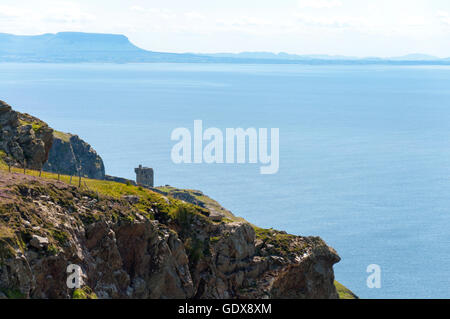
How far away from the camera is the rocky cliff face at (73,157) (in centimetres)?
14350

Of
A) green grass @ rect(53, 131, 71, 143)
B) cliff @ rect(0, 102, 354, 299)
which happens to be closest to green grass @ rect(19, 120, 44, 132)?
cliff @ rect(0, 102, 354, 299)

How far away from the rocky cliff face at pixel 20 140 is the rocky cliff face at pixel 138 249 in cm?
828

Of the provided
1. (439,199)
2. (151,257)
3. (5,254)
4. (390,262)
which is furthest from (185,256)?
(439,199)

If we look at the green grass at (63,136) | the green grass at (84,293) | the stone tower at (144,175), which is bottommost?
the stone tower at (144,175)

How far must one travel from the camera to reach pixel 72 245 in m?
32.5

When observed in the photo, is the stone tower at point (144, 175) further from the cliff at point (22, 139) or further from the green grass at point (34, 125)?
the green grass at point (34, 125)

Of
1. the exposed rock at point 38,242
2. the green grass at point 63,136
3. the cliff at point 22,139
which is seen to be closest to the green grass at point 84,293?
the exposed rock at point 38,242

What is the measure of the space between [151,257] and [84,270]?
5.39m

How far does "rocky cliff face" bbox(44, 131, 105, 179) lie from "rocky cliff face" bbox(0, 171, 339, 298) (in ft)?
322

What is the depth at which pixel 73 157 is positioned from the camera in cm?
14738

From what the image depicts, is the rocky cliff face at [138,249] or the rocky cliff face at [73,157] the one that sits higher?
the rocky cliff face at [138,249]
